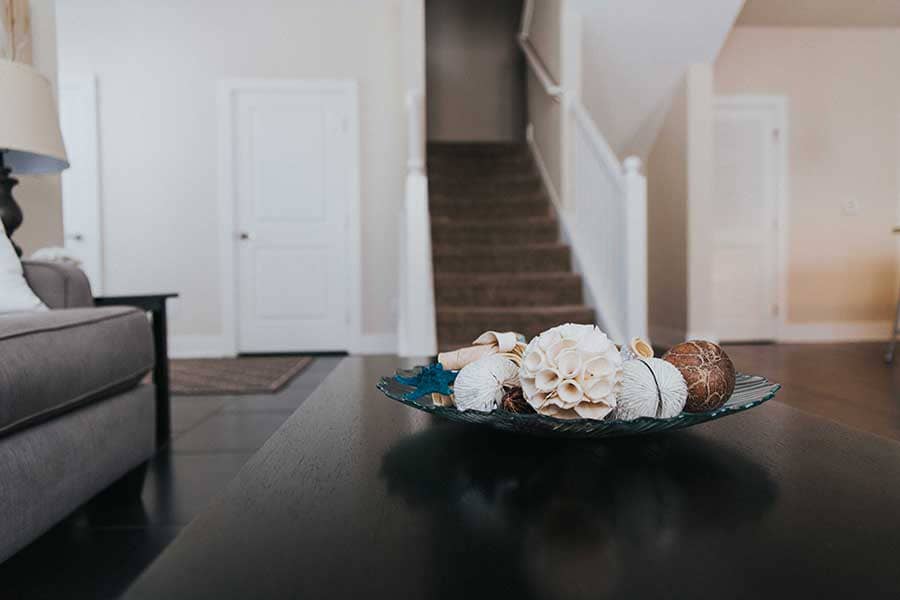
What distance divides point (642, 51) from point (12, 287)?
4.05 metres

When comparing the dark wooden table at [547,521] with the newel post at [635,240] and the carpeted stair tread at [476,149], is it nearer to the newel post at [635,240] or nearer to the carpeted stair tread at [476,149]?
the newel post at [635,240]

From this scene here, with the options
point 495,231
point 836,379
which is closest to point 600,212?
point 495,231

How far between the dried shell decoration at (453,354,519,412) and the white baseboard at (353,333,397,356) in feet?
12.6

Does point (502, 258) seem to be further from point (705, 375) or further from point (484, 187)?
point (705, 375)

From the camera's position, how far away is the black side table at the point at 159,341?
79.8 inches

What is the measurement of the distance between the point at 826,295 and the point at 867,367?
171 cm

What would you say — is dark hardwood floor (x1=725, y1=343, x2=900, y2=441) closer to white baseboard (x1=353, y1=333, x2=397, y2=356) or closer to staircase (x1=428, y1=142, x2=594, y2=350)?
staircase (x1=428, y1=142, x2=594, y2=350)

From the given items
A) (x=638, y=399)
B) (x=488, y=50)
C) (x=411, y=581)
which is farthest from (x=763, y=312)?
(x=411, y=581)

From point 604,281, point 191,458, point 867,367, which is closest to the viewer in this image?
point 191,458

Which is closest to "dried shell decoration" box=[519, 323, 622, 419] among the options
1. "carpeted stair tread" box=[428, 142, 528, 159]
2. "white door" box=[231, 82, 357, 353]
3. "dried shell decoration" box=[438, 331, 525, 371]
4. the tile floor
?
"dried shell decoration" box=[438, 331, 525, 371]

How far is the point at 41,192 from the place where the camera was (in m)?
2.56

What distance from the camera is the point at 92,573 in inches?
45.8

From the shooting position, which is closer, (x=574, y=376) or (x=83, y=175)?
(x=574, y=376)

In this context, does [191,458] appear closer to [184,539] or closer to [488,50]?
[184,539]
